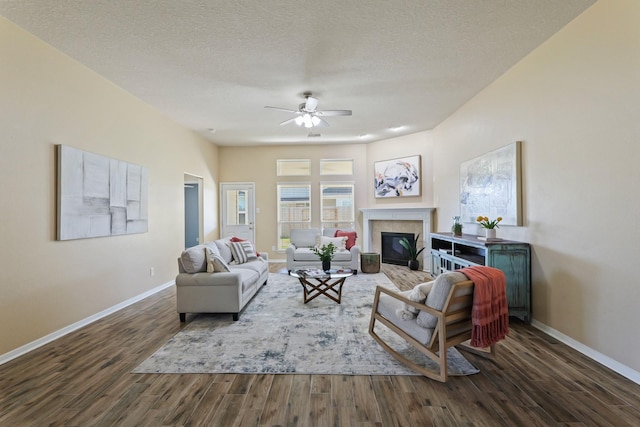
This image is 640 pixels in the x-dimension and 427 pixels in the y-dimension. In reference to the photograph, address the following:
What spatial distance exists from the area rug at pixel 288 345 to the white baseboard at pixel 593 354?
3.56ft

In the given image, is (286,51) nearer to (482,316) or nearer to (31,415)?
(482,316)

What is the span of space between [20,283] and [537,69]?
5629 millimetres

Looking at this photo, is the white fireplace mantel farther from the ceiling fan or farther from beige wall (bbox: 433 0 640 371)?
the ceiling fan

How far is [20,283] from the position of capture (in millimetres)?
2441

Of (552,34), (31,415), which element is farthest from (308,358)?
(552,34)

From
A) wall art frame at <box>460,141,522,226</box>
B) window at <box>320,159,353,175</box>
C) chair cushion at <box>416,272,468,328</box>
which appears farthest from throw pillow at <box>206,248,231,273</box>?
window at <box>320,159,353,175</box>

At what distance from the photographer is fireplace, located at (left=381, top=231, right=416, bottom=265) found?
6129mm

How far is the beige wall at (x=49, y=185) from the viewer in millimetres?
2379

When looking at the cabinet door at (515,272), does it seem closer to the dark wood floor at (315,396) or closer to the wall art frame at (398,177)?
the dark wood floor at (315,396)

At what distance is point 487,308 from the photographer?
2043 mm

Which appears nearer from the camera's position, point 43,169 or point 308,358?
point 308,358

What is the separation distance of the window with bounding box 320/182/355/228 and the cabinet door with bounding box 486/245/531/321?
4141mm

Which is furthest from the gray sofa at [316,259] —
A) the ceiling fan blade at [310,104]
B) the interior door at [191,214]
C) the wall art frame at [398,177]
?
the interior door at [191,214]

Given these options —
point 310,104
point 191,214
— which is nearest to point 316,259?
point 310,104
